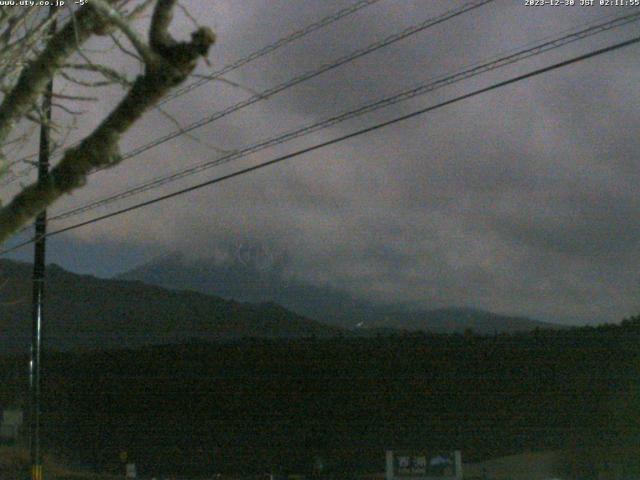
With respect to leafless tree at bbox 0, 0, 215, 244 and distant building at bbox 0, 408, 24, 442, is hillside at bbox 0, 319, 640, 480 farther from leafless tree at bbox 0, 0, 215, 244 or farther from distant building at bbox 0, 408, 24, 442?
leafless tree at bbox 0, 0, 215, 244

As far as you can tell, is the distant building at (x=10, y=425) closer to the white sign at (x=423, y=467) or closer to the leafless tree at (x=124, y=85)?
the white sign at (x=423, y=467)

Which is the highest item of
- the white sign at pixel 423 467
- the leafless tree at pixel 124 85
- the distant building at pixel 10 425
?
the leafless tree at pixel 124 85

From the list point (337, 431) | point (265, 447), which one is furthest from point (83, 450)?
point (337, 431)

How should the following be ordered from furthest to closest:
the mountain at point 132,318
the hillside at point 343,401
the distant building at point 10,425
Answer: the mountain at point 132,318 < the distant building at point 10,425 < the hillside at point 343,401

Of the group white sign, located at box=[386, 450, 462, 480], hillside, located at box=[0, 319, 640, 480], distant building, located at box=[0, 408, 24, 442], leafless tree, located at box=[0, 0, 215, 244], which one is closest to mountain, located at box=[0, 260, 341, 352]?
hillside, located at box=[0, 319, 640, 480]

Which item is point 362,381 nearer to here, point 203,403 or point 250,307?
point 203,403

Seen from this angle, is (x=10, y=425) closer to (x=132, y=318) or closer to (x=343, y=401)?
(x=343, y=401)

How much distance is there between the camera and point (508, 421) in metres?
23.2

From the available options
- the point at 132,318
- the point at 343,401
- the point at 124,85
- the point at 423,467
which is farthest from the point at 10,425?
the point at 124,85

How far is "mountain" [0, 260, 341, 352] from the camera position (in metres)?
33.6

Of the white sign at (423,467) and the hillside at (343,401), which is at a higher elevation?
the hillside at (343,401)

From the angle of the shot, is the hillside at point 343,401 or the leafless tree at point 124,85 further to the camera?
the hillside at point 343,401

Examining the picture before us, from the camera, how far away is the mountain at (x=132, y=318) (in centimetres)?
3362

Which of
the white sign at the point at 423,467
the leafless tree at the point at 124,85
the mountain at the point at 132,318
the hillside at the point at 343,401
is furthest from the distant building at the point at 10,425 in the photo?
the leafless tree at the point at 124,85
